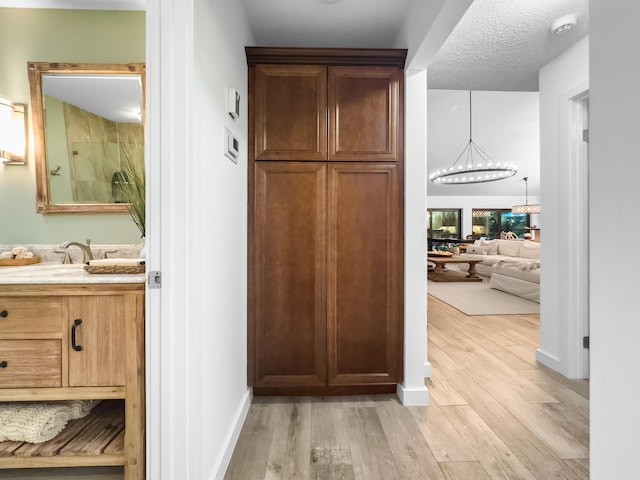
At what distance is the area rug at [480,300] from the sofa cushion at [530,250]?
4.40ft

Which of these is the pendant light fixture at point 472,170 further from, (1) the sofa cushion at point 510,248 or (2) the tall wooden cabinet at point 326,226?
(2) the tall wooden cabinet at point 326,226

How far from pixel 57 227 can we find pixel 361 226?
1.89 metres

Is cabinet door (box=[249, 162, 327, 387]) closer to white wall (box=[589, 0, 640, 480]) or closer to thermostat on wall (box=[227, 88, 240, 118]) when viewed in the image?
thermostat on wall (box=[227, 88, 240, 118])

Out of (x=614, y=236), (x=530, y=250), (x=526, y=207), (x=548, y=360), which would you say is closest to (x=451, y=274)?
(x=530, y=250)

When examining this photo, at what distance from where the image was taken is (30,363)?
1.30 meters

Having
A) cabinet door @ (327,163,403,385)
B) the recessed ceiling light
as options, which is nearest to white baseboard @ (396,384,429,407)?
cabinet door @ (327,163,403,385)

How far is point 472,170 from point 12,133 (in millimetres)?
6912

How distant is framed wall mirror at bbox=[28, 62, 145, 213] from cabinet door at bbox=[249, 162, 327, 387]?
0.88 meters

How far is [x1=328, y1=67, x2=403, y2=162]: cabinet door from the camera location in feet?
7.15

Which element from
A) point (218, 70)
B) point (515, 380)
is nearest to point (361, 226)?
point (218, 70)

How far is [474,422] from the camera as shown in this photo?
1941 mm

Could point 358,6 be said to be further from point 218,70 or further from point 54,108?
point 54,108

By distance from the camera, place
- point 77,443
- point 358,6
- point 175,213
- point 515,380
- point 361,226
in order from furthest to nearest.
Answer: point 515,380 → point 361,226 → point 358,6 → point 77,443 → point 175,213

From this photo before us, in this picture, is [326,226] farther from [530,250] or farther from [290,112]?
[530,250]
